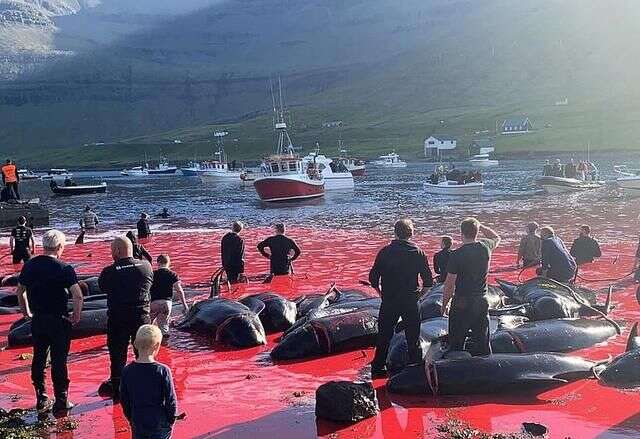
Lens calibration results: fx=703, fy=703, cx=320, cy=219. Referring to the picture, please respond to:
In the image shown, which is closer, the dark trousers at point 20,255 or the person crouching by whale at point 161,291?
the person crouching by whale at point 161,291

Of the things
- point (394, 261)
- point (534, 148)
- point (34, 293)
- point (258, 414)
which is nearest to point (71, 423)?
point (34, 293)

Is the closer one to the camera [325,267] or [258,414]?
[258,414]

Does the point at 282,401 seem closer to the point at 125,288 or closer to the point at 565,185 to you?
the point at 125,288

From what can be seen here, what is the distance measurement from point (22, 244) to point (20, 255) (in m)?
0.75

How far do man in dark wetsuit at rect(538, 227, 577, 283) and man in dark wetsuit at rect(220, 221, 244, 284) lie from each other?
296 inches

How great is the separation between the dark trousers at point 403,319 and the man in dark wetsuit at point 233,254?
8838 mm

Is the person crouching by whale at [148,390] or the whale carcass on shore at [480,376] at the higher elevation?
the person crouching by whale at [148,390]

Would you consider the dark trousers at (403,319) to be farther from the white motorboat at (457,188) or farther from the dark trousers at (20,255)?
the white motorboat at (457,188)

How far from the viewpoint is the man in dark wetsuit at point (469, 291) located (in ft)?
30.3

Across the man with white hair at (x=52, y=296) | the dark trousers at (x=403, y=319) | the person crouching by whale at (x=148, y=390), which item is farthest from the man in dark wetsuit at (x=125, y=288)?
the dark trousers at (x=403, y=319)

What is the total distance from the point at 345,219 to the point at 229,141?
13567cm

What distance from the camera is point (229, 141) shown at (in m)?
172

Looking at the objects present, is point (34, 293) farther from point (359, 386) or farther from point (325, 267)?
point (325, 267)

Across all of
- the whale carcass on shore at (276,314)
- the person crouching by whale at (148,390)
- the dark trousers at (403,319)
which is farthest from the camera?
the whale carcass on shore at (276,314)
